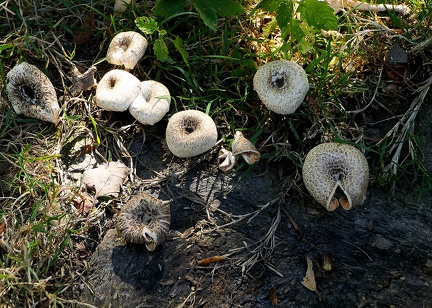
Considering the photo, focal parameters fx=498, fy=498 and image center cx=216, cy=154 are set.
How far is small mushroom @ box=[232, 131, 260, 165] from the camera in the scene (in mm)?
4039

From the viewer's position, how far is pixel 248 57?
4.57 meters

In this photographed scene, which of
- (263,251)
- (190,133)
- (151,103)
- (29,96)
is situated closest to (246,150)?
(190,133)

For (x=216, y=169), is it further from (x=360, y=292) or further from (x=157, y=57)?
(x=360, y=292)

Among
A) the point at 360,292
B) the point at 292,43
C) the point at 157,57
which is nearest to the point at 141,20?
the point at 157,57

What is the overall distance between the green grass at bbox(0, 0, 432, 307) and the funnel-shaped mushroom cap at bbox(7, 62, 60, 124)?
0.11 m

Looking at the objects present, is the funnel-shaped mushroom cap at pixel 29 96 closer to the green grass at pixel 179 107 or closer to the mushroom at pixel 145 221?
the green grass at pixel 179 107

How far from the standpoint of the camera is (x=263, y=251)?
378 cm

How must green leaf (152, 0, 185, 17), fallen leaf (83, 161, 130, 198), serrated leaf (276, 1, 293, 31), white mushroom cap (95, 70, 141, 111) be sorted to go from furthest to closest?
green leaf (152, 0, 185, 17), white mushroom cap (95, 70, 141, 111), fallen leaf (83, 161, 130, 198), serrated leaf (276, 1, 293, 31)

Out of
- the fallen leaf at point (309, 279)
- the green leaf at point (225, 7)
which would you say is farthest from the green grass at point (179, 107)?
the fallen leaf at point (309, 279)

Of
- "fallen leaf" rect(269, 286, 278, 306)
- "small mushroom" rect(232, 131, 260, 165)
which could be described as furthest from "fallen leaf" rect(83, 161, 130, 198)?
"fallen leaf" rect(269, 286, 278, 306)

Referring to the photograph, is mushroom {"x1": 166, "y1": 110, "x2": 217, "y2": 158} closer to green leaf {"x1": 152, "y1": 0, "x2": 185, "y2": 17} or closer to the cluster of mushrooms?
the cluster of mushrooms

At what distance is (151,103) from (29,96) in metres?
1.13

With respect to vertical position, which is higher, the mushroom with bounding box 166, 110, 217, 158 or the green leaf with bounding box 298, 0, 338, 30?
the green leaf with bounding box 298, 0, 338, 30

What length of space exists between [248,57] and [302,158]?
1.09m
